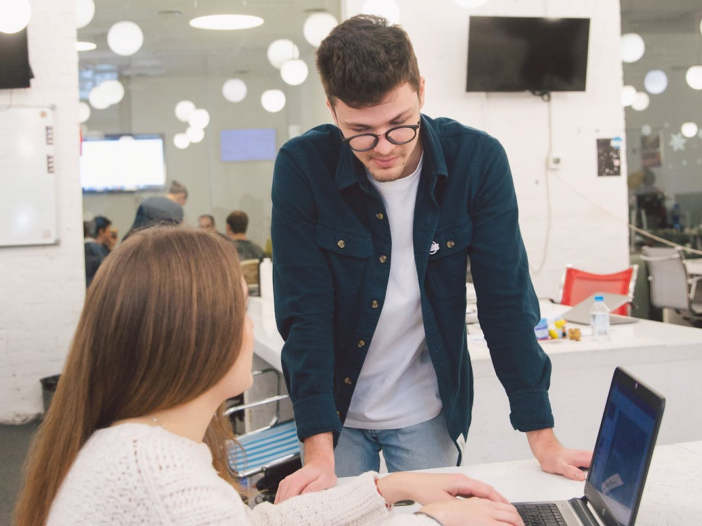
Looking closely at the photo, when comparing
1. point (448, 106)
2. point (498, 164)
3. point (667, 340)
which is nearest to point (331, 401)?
point (498, 164)

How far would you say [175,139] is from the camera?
628 centimetres

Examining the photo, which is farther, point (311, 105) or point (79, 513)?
point (311, 105)

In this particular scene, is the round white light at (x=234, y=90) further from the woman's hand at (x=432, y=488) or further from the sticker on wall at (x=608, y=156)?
the woman's hand at (x=432, y=488)

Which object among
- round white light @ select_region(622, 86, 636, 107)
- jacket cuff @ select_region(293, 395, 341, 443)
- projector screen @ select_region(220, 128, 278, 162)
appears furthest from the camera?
round white light @ select_region(622, 86, 636, 107)

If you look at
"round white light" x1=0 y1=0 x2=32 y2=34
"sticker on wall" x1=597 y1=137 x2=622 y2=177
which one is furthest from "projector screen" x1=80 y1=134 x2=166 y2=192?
Answer: "sticker on wall" x1=597 y1=137 x2=622 y2=177

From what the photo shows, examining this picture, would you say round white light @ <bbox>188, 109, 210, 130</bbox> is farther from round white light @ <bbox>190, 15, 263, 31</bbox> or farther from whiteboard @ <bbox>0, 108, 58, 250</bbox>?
whiteboard @ <bbox>0, 108, 58, 250</bbox>

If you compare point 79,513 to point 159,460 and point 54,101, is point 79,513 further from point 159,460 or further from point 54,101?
point 54,101

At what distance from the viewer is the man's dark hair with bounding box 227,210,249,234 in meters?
6.32

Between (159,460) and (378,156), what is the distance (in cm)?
79

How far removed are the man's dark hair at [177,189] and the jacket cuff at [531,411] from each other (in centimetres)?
499

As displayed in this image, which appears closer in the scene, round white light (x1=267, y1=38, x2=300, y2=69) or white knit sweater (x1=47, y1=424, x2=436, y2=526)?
white knit sweater (x1=47, y1=424, x2=436, y2=526)

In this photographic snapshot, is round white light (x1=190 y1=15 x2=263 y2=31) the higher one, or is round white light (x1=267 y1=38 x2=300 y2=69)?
round white light (x1=190 y1=15 x2=263 y2=31)

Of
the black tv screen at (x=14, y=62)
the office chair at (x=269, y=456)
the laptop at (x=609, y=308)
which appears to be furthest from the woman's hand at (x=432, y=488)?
the black tv screen at (x=14, y=62)

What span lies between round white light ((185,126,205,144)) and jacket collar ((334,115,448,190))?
190 inches
